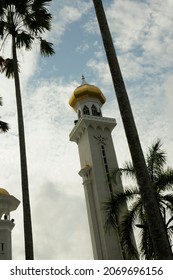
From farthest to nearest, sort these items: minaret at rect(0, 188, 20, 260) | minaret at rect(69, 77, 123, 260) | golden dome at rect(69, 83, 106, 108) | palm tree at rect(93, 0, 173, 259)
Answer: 1. golden dome at rect(69, 83, 106, 108)
2. minaret at rect(69, 77, 123, 260)
3. minaret at rect(0, 188, 20, 260)
4. palm tree at rect(93, 0, 173, 259)

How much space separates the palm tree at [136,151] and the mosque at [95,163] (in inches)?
609

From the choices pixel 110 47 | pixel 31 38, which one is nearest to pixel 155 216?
pixel 110 47

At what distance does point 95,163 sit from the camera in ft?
120

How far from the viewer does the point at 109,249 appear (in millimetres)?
30734

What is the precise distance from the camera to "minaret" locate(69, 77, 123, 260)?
31.6 m

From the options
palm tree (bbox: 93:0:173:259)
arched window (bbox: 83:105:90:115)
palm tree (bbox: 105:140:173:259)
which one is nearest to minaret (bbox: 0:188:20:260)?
palm tree (bbox: 105:140:173:259)

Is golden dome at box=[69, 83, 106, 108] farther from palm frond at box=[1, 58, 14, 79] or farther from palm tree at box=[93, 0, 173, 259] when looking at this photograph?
palm tree at box=[93, 0, 173, 259]

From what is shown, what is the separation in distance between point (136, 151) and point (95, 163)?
88.7 feet

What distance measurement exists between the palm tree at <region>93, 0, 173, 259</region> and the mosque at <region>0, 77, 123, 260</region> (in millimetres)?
15479

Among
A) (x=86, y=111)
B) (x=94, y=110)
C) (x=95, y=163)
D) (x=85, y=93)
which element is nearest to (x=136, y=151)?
(x=95, y=163)

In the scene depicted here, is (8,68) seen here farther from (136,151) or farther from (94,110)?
(94,110)

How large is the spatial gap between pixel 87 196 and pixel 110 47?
82.6 ft

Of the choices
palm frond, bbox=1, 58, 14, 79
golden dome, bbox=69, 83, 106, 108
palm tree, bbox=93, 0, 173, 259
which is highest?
golden dome, bbox=69, 83, 106, 108
